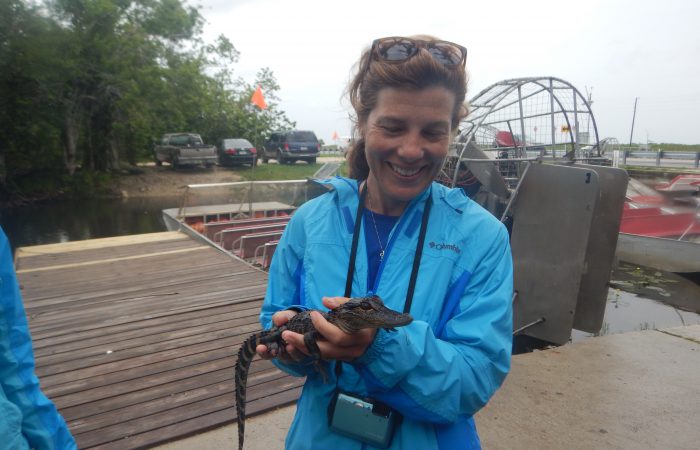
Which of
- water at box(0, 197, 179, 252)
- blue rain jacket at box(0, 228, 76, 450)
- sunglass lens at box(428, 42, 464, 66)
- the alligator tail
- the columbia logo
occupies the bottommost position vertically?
water at box(0, 197, 179, 252)

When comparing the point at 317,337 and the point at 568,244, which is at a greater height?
the point at 317,337

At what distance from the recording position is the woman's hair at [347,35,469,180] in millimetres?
1606

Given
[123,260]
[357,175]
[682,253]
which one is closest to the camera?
[357,175]

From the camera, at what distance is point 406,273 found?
159 cm

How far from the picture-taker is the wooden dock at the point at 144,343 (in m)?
3.77

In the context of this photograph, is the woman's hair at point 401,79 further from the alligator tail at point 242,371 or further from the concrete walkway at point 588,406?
the concrete walkway at point 588,406

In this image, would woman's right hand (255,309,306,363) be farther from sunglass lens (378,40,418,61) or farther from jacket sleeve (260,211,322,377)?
sunglass lens (378,40,418,61)

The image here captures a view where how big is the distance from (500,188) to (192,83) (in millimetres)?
24201

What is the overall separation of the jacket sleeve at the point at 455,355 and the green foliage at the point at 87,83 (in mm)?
25089

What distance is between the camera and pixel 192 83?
26141 mm

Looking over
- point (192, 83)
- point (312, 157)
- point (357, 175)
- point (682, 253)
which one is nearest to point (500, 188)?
point (357, 175)

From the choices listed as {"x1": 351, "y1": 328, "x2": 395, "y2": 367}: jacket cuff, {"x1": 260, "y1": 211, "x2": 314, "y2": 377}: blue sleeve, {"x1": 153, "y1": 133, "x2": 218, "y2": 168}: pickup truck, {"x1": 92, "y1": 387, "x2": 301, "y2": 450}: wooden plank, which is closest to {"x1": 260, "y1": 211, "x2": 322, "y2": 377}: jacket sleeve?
{"x1": 260, "y1": 211, "x2": 314, "y2": 377}: blue sleeve

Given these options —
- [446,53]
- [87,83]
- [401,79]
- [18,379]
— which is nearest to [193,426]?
[18,379]

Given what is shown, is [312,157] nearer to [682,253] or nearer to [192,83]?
[192,83]
